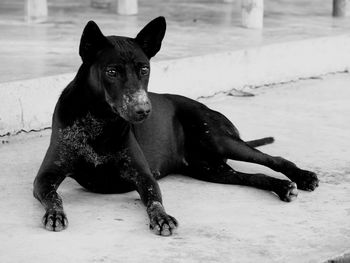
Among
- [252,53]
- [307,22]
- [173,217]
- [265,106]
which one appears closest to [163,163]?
[173,217]

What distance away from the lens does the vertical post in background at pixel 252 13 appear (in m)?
8.89

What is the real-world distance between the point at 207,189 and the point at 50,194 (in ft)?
2.99

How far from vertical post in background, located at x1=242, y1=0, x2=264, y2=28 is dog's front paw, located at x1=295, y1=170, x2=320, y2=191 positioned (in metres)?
3.91

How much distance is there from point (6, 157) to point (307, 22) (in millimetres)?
4565

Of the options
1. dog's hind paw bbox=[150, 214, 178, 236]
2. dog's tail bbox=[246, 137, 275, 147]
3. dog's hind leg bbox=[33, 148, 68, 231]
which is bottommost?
dog's tail bbox=[246, 137, 275, 147]

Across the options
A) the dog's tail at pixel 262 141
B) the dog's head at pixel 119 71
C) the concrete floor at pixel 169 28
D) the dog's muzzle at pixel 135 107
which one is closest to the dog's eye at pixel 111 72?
the dog's head at pixel 119 71

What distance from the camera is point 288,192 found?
16.1 feet

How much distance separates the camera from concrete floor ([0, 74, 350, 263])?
411 centimetres

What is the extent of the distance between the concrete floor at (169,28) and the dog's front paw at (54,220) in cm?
199

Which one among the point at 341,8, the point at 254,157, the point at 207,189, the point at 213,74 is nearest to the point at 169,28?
the point at 213,74

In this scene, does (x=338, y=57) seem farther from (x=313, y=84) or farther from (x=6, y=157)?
(x=6, y=157)

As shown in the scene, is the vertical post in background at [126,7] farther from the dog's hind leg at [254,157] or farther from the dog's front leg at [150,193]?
the dog's front leg at [150,193]

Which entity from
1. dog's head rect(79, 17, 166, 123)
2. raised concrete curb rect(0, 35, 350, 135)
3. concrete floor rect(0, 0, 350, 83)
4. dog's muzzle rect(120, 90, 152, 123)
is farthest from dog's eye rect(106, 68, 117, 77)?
concrete floor rect(0, 0, 350, 83)

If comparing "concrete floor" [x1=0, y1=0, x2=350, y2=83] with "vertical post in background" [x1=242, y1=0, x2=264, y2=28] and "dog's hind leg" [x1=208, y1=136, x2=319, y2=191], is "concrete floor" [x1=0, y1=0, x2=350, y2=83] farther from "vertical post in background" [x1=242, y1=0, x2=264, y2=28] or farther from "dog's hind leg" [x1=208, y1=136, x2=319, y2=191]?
"dog's hind leg" [x1=208, y1=136, x2=319, y2=191]
